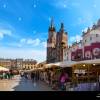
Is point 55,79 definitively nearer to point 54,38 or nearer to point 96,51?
point 96,51

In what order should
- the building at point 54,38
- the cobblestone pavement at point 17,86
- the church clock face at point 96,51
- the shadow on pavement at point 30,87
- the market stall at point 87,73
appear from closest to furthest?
the building at point 54,38 < the cobblestone pavement at point 17,86 < the shadow on pavement at point 30,87 < the market stall at point 87,73 < the church clock face at point 96,51

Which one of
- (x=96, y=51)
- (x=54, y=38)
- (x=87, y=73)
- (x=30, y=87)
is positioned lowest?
(x=30, y=87)

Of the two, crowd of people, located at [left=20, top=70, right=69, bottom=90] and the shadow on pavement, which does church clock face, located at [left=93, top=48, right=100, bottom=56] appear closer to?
crowd of people, located at [left=20, top=70, right=69, bottom=90]

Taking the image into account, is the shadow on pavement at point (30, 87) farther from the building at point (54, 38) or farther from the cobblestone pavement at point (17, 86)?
the building at point (54, 38)

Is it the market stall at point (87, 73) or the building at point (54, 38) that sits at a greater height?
the building at point (54, 38)

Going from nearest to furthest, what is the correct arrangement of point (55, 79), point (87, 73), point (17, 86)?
point (17, 86)
point (87, 73)
point (55, 79)

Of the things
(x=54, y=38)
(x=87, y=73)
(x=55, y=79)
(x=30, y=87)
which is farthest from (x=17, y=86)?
(x=55, y=79)

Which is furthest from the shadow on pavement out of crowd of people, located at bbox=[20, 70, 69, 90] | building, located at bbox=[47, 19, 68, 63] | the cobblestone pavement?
building, located at bbox=[47, 19, 68, 63]

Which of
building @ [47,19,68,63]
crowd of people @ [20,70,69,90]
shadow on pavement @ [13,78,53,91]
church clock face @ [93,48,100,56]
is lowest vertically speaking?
shadow on pavement @ [13,78,53,91]

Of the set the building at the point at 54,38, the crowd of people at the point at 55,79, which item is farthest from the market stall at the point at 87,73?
the building at the point at 54,38

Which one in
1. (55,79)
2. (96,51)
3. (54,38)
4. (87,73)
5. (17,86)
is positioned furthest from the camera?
(96,51)
